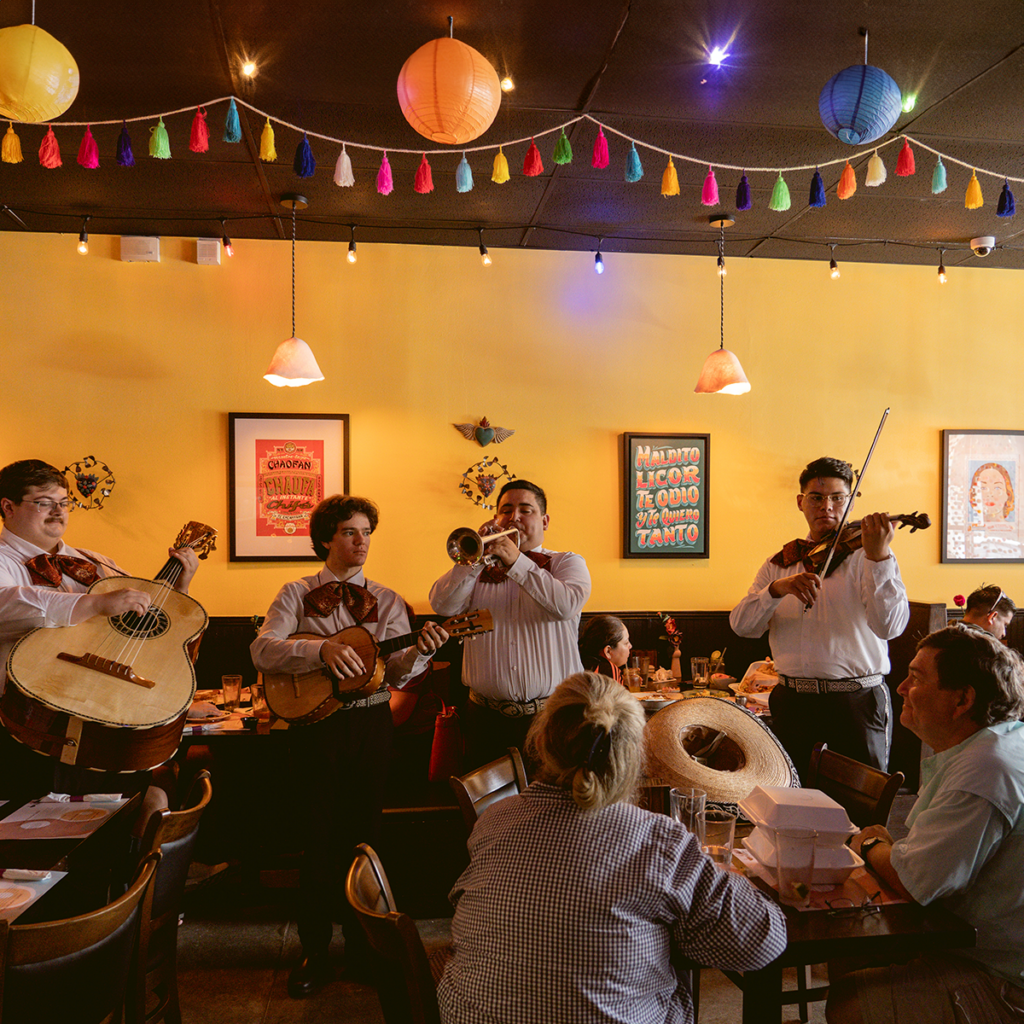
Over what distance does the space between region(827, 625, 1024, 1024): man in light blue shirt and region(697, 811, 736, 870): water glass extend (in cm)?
33

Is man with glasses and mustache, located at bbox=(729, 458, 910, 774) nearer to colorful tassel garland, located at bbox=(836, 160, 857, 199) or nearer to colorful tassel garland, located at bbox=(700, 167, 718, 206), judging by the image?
colorful tassel garland, located at bbox=(836, 160, 857, 199)

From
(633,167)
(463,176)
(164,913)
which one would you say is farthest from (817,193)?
(164,913)

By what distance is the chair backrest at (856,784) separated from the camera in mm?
2385

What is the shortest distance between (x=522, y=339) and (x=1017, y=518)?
12.0 feet

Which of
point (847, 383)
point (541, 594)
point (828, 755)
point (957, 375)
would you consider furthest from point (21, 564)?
point (957, 375)

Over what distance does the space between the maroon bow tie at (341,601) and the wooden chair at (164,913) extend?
764 mm

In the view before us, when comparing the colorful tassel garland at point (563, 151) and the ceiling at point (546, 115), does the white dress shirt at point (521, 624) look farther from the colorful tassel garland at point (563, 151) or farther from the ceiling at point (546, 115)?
the ceiling at point (546, 115)

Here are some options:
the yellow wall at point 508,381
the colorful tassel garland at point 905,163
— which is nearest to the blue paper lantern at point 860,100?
the colorful tassel garland at point 905,163

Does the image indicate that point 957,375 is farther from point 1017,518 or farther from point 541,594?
point 541,594

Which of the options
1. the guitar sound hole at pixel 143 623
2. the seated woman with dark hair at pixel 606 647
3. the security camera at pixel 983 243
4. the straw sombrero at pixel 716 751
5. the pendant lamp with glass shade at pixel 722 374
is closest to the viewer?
the straw sombrero at pixel 716 751

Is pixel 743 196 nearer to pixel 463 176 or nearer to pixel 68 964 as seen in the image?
pixel 463 176

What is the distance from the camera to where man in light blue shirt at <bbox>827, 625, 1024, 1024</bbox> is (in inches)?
66.7

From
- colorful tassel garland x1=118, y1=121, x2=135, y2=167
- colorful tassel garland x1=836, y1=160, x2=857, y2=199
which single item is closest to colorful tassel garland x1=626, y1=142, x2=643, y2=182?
colorful tassel garland x1=836, y1=160, x2=857, y2=199

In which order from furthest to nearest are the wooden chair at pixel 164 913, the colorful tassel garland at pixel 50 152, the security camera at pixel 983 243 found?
the security camera at pixel 983 243
the colorful tassel garland at pixel 50 152
the wooden chair at pixel 164 913
